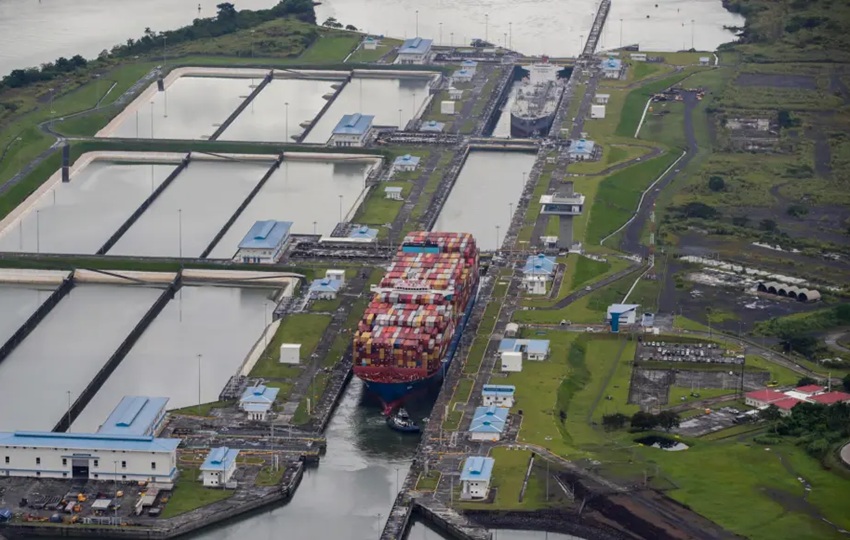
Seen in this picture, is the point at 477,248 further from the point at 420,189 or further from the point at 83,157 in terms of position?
the point at 83,157

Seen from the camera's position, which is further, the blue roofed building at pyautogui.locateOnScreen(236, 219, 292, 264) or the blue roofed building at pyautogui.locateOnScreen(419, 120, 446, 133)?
the blue roofed building at pyautogui.locateOnScreen(419, 120, 446, 133)

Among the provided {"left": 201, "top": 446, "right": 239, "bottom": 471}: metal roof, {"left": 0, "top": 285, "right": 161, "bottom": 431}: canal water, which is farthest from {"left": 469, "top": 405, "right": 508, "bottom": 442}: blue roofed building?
{"left": 0, "top": 285, "right": 161, "bottom": 431}: canal water

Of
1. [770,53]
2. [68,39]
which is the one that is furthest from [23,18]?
[770,53]

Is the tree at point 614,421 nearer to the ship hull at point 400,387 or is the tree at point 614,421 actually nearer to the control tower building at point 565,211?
the ship hull at point 400,387

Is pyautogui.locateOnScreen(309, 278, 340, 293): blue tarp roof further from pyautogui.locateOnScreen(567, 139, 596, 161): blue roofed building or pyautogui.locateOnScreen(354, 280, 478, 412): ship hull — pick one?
pyautogui.locateOnScreen(567, 139, 596, 161): blue roofed building

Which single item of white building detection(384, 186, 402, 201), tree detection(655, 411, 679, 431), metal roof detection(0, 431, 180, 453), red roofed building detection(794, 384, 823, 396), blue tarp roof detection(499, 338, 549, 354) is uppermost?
white building detection(384, 186, 402, 201)

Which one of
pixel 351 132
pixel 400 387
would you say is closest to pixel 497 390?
pixel 400 387

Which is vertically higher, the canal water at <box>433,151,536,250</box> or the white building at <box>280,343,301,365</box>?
the canal water at <box>433,151,536,250</box>
